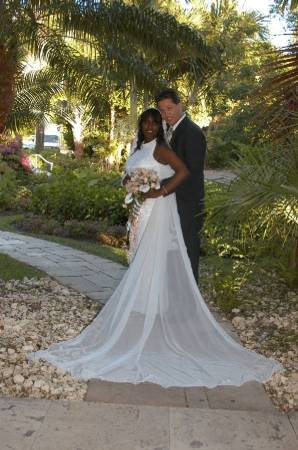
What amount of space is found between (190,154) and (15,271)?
3.09 metres

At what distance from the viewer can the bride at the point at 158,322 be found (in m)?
3.80

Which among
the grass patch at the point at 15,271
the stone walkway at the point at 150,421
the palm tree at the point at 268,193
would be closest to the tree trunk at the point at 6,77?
the grass patch at the point at 15,271

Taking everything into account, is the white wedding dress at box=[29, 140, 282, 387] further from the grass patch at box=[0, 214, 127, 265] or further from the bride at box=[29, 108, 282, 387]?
the grass patch at box=[0, 214, 127, 265]

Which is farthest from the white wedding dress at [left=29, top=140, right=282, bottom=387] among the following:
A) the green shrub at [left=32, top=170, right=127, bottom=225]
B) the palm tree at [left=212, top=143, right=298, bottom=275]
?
the green shrub at [left=32, top=170, right=127, bottom=225]

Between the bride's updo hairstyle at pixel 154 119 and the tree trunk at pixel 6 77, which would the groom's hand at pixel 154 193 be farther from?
the tree trunk at pixel 6 77

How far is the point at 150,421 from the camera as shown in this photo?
3070mm

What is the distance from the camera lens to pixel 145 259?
4.39 metres

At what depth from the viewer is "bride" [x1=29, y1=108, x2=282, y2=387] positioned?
150 inches

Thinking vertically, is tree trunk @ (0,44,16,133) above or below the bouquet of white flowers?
above

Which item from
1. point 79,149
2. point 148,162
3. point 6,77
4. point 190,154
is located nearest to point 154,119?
point 148,162

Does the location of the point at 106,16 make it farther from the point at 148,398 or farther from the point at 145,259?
the point at 148,398

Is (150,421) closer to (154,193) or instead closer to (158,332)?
(158,332)

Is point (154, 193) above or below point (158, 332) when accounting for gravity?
above

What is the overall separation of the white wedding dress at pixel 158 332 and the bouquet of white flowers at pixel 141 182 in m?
0.06
